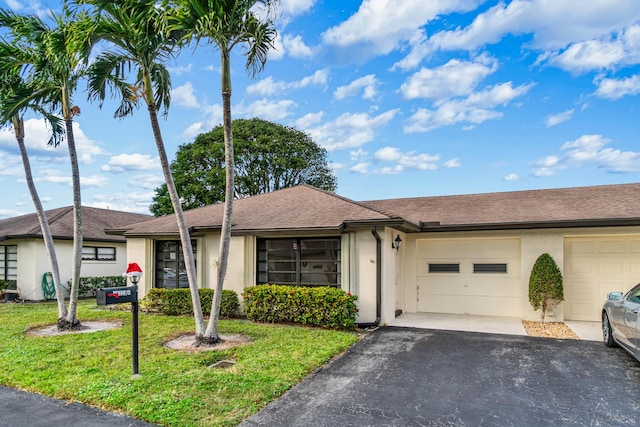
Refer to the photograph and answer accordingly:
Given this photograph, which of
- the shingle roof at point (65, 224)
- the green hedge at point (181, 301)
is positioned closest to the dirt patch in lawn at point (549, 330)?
the green hedge at point (181, 301)

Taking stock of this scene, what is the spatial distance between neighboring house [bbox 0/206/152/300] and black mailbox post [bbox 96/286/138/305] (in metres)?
10.7

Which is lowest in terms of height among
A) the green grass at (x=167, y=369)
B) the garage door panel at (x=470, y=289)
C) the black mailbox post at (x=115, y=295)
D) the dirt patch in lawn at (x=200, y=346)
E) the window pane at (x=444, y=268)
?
the dirt patch in lawn at (x=200, y=346)

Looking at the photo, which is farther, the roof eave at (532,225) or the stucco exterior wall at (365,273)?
the stucco exterior wall at (365,273)

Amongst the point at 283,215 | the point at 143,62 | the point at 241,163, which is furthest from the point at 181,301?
the point at 241,163

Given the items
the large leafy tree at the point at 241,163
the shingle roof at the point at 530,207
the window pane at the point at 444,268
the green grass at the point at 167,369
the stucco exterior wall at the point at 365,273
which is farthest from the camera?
the large leafy tree at the point at 241,163

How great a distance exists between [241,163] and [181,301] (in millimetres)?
16781

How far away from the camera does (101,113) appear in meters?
8.70

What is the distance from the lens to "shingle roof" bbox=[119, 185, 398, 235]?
8.93 m

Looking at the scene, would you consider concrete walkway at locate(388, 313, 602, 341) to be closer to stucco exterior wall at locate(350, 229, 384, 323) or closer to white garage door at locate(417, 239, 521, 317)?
white garage door at locate(417, 239, 521, 317)

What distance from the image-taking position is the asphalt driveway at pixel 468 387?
4.00 meters

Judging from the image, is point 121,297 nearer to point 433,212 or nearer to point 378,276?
point 378,276

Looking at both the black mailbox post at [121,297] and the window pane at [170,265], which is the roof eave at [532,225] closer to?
the window pane at [170,265]

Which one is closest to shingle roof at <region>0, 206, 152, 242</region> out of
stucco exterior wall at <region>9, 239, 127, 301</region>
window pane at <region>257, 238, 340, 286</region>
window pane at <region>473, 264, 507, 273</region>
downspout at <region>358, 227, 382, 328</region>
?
stucco exterior wall at <region>9, 239, 127, 301</region>

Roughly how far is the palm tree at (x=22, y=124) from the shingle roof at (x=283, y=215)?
2582 millimetres
